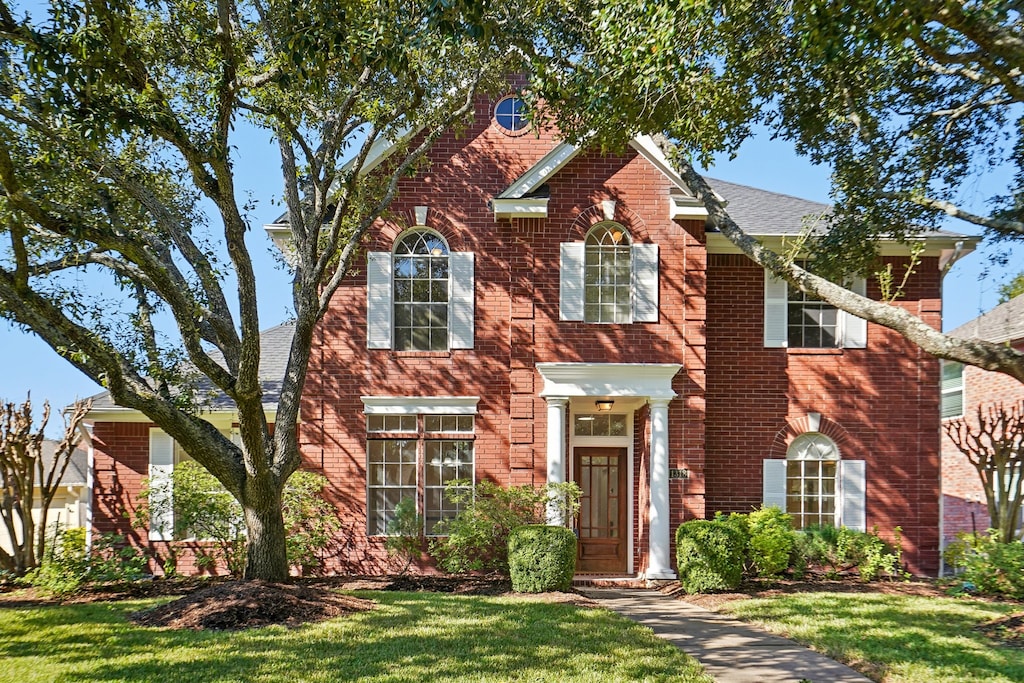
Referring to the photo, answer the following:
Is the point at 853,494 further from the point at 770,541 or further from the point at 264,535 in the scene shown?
the point at 264,535

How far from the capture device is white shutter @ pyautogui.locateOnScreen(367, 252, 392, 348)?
49.0 feet

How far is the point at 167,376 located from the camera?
1215cm

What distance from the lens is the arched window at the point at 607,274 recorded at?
1486cm

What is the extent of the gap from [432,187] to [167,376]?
575 cm

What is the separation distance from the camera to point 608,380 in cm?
1435

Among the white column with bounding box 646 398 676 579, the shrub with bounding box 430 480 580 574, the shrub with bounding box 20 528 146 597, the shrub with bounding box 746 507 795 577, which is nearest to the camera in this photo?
the shrub with bounding box 20 528 146 597

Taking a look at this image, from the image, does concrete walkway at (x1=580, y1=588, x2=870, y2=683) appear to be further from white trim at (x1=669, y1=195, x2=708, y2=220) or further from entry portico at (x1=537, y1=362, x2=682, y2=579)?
white trim at (x1=669, y1=195, x2=708, y2=220)

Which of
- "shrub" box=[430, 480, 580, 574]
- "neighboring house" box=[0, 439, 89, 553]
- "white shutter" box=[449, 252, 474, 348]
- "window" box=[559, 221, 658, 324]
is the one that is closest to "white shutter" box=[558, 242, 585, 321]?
"window" box=[559, 221, 658, 324]

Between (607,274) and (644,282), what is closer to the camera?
(644,282)

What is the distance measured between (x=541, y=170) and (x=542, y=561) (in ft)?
21.9

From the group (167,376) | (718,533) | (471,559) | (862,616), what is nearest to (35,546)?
(167,376)

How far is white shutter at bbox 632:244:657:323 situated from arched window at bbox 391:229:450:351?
133 inches

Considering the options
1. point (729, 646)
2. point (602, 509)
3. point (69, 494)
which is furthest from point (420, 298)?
point (69, 494)

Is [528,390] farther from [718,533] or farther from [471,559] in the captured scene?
[718,533]
